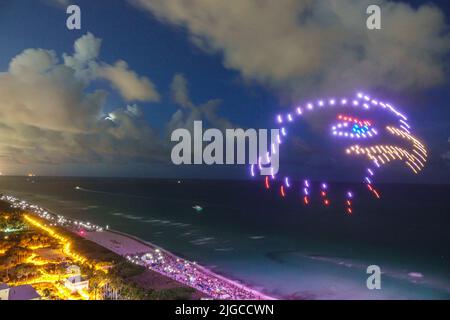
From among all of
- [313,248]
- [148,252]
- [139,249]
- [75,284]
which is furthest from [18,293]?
[313,248]

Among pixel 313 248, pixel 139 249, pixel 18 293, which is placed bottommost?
pixel 313 248

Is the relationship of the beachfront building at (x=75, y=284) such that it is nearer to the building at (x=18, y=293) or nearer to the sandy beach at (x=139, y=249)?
the building at (x=18, y=293)

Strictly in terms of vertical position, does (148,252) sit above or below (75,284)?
below

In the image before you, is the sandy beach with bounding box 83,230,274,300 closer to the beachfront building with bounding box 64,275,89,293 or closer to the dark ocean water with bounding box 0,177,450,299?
the dark ocean water with bounding box 0,177,450,299

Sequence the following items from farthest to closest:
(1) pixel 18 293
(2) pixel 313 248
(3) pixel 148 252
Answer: (2) pixel 313 248, (3) pixel 148 252, (1) pixel 18 293

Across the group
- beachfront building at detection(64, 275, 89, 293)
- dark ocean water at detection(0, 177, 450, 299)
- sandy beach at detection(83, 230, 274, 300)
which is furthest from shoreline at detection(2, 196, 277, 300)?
beachfront building at detection(64, 275, 89, 293)

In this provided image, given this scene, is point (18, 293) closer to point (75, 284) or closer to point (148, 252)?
point (75, 284)

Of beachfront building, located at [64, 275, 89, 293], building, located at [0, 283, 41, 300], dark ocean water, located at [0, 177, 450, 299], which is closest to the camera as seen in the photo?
building, located at [0, 283, 41, 300]
